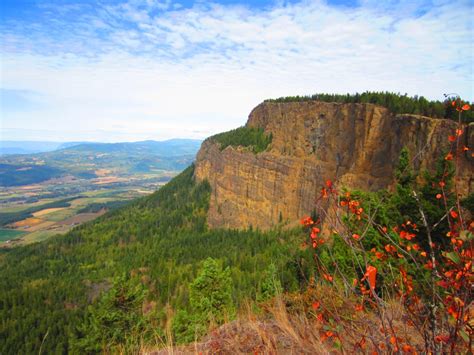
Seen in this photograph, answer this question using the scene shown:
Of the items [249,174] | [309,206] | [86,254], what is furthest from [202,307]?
[86,254]

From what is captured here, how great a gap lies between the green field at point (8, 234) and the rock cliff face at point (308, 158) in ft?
314

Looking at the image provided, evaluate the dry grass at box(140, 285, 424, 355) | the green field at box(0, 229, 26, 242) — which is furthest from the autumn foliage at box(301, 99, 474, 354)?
the green field at box(0, 229, 26, 242)

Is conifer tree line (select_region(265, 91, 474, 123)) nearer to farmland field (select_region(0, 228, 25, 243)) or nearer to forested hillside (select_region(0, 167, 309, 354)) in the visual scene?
forested hillside (select_region(0, 167, 309, 354))

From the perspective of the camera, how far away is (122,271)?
60469 millimetres

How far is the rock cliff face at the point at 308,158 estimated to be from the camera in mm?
31781

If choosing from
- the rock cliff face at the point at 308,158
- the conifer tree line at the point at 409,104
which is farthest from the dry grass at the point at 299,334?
the conifer tree line at the point at 409,104

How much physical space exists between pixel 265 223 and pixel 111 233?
4951 centimetres

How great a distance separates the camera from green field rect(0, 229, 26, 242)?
4968 inches

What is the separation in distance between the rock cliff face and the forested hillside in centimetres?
663

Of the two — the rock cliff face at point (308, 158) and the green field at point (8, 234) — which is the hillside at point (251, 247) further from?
the green field at point (8, 234)

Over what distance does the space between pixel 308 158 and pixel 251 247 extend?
20.0m

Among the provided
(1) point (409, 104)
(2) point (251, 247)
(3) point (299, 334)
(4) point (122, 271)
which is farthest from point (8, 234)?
(3) point (299, 334)

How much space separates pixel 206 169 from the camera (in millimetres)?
96750

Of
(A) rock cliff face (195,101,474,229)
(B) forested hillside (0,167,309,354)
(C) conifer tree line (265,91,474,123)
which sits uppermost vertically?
(C) conifer tree line (265,91,474,123)
